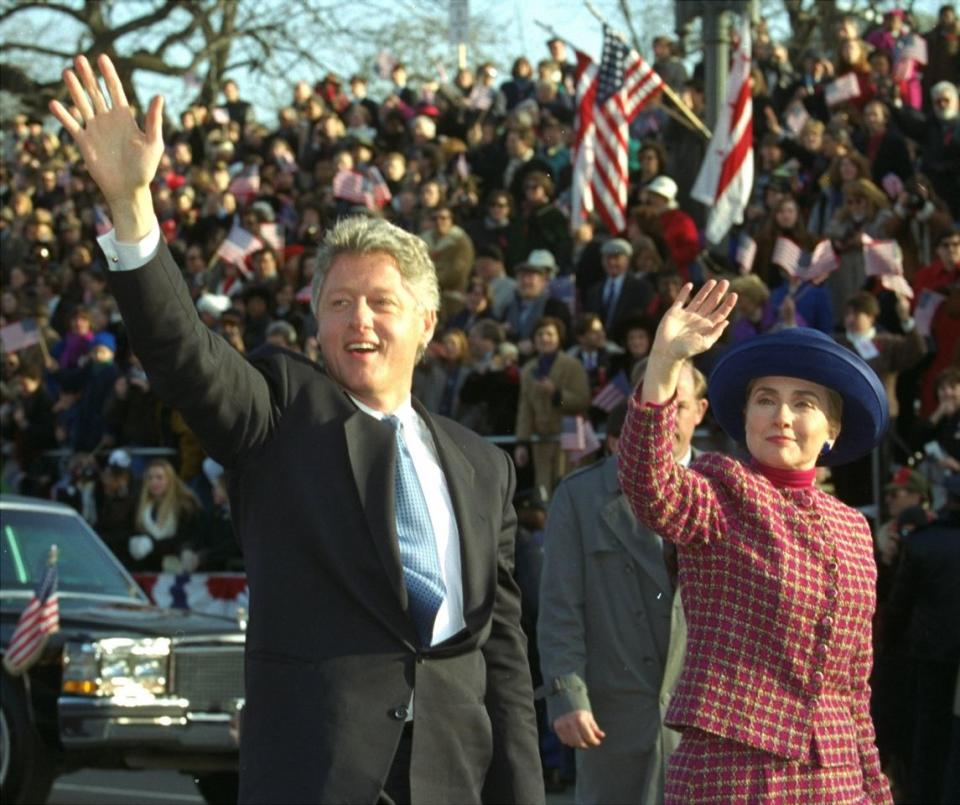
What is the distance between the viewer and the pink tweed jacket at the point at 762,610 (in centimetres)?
485

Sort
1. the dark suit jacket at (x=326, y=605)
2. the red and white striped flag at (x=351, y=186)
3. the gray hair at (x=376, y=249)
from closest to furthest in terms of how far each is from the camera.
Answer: the dark suit jacket at (x=326, y=605), the gray hair at (x=376, y=249), the red and white striped flag at (x=351, y=186)

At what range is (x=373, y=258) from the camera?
15.2 feet

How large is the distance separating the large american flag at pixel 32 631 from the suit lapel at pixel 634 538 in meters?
4.36

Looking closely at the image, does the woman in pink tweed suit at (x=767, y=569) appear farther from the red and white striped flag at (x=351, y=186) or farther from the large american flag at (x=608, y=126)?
the red and white striped flag at (x=351, y=186)

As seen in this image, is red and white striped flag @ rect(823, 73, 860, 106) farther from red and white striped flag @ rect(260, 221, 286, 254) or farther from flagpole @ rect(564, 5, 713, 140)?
red and white striped flag @ rect(260, 221, 286, 254)

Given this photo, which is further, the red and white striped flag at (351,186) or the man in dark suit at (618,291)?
the red and white striped flag at (351,186)

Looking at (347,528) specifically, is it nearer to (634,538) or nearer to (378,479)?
(378,479)

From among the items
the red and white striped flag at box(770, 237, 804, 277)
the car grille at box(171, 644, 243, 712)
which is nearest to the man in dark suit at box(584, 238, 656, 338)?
the red and white striped flag at box(770, 237, 804, 277)

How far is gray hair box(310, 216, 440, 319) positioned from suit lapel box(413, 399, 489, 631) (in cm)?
30

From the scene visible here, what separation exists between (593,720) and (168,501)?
984 centimetres

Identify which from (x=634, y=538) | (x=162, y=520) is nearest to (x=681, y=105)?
(x=162, y=520)

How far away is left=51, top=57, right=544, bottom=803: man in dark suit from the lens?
4.04 meters

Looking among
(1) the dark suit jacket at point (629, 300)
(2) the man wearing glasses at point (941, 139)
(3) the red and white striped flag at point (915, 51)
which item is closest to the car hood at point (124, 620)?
(1) the dark suit jacket at point (629, 300)

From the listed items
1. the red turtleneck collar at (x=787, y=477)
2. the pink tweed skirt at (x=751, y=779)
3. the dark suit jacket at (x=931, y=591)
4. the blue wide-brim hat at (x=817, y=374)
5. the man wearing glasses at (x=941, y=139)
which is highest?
the man wearing glasses at (x=941, y=139)
